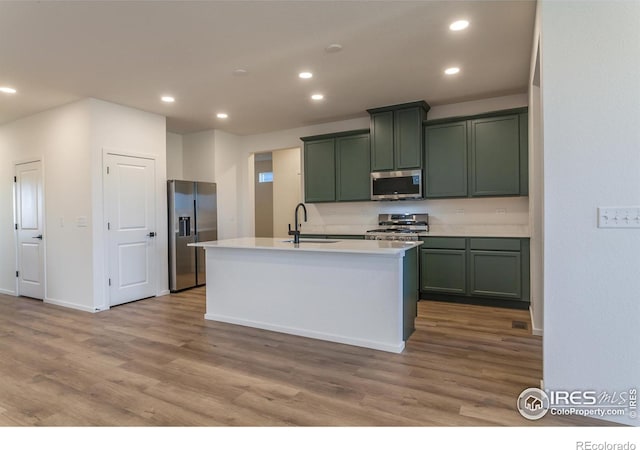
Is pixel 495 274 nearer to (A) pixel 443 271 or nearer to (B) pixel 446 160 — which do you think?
(A) pixel 443 271

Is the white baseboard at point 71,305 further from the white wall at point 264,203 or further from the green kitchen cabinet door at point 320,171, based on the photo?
the white wall at point 264,203

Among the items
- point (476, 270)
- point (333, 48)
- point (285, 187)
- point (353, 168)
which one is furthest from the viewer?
point (285, 187)

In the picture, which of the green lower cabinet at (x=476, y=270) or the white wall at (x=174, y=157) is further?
the white wall at (x=174, y=157)

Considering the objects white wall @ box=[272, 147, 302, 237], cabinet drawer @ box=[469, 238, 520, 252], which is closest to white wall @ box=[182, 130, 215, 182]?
white wall @ box=[272, 147, 302, 237]

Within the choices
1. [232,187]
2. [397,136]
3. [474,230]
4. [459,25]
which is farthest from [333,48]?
[232,187]

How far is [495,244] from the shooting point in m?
4.34

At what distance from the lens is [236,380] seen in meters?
2.53

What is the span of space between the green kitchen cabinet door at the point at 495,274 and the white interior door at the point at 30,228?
5.70m

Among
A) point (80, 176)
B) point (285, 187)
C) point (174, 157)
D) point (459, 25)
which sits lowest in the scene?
point (80, 176)

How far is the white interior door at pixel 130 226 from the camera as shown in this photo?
4.71m

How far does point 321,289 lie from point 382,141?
2604 millimetres

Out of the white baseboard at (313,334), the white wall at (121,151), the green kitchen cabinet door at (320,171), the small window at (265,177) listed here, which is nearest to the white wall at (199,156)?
the white wall at (121,151)

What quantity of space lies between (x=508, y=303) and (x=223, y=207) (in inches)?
180

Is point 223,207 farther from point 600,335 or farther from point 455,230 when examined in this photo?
point 600,335
